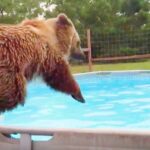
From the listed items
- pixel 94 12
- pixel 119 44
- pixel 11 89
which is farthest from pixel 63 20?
pixel 94 12

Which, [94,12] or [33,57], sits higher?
[94,12]

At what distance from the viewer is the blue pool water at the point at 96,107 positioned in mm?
7184

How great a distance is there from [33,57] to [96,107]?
5523 millimetres

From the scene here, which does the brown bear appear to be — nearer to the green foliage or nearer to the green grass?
the green grass

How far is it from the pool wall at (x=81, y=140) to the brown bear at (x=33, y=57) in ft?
0.99

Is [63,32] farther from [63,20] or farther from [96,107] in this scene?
[96,107]

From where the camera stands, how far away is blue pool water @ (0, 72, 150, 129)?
7.18m

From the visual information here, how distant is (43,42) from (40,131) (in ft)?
2.63

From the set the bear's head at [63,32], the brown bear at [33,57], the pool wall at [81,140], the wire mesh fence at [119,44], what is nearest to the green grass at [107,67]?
the wire mesh fence at [119,44]

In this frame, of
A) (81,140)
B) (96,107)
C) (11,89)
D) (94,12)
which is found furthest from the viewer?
(94,12)

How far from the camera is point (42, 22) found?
12.5 feet

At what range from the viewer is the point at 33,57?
334cm

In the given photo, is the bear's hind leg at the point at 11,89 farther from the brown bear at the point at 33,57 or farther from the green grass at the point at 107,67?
the green grass at the point at 107,67

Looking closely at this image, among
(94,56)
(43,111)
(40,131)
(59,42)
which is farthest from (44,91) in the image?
(40,131)
